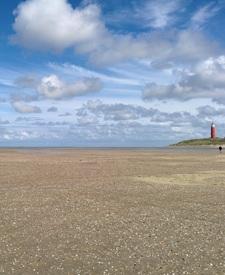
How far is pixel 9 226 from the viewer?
1580cm

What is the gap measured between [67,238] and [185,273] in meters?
4.63

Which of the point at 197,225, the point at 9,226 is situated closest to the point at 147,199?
the point at 197,225

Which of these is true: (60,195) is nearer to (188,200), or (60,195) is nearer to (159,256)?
(188,200)

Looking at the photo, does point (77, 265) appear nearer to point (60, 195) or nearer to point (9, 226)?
point (9, 226)

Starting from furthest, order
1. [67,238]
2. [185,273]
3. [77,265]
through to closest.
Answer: [67,238]
[77,265]
[185,273]

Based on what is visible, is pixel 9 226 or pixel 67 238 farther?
pixel 9 226

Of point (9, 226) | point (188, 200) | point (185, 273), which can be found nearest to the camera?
point (185, 273)

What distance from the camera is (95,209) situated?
1920 cm

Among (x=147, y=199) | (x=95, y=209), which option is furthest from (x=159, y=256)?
(x=147, y=199)

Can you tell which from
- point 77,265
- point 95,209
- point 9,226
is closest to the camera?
point 77,265

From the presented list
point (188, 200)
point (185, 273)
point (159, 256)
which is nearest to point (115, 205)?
point (188, 200)

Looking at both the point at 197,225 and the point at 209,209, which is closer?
the point at 197,225

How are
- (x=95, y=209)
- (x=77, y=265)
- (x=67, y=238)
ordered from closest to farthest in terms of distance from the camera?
1. (x=77, y=265)
2. (x=67, y=238)
3. (x=95, y=209)

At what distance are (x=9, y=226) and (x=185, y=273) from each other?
744 cm
